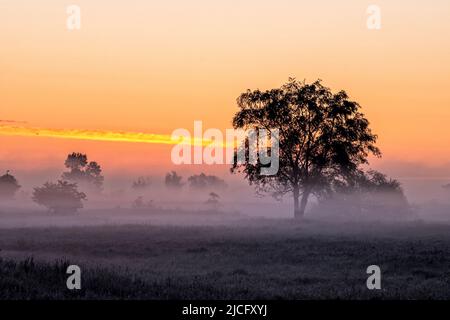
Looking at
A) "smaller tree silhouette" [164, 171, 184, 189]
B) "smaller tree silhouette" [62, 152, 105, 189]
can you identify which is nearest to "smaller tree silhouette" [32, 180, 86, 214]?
"smaller tree silhouette" [62, 152, 105, 189]

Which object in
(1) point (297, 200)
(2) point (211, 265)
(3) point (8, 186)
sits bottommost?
(2) point (211, 265)

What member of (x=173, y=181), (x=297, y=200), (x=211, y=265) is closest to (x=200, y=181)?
(x=173, y=181)

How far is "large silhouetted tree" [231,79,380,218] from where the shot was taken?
6169 centimetres

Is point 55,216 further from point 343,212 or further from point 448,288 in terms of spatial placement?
point 448,288

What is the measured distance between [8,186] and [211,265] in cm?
10537

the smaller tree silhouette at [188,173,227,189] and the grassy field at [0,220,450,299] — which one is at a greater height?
the smaller tree silhouette at [188,173,227,189]

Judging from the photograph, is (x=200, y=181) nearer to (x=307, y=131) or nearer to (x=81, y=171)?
(x=81, y=171)

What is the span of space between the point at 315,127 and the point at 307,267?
125ft

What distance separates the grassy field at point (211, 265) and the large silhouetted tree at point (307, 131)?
17.9m

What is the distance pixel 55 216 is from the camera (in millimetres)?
86062

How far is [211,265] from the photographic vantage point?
26672mm

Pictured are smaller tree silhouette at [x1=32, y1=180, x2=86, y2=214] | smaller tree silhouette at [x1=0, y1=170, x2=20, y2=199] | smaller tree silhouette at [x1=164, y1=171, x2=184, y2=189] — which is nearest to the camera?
smaller tree silhouette at [x1=32, y1=180, x2=86, y2=214]

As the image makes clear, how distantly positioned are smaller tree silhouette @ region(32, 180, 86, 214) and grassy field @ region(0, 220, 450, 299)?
44.0 metres

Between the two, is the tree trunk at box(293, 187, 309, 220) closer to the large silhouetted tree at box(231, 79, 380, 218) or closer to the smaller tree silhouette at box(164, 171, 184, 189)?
the large silhouetted tree at box(231, 79, 380, 218)
